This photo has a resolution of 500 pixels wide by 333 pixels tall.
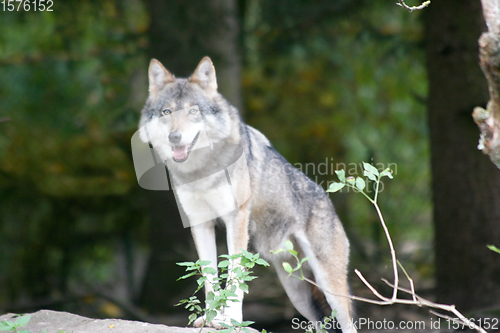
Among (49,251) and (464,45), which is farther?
(49,251)

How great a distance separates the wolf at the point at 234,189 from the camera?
3864mm

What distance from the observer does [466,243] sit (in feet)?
19.8

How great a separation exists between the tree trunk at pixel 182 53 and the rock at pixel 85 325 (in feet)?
10.5

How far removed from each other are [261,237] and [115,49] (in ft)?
17.2

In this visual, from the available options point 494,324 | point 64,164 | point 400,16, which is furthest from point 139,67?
point 494,324

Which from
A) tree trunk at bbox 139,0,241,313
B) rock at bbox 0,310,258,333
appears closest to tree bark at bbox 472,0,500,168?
rock at bbox 0,310,258,333

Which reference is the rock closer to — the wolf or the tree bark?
the wolf

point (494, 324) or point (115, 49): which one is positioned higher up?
point (115, 49)

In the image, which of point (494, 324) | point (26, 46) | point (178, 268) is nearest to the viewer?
point (494, 324)

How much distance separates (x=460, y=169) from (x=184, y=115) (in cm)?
382

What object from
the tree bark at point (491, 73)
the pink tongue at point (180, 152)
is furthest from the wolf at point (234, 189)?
the tree bark at point (491, 73)

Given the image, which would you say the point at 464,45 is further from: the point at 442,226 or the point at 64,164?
the point at 64,164

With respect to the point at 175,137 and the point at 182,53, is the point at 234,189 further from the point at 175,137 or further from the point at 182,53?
the point at 182,53

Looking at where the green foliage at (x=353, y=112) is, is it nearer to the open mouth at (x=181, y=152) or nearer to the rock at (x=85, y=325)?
the open mouth at (x=181, y=152)
